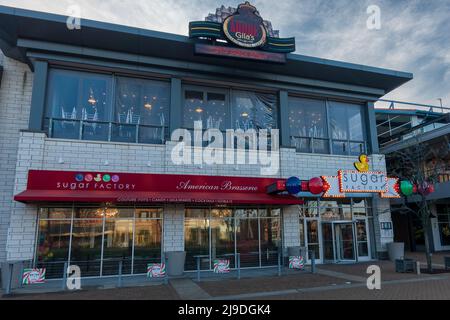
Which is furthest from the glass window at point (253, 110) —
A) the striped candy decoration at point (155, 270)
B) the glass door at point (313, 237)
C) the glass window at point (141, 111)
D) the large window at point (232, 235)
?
the striped candy decoration at point (155, 270)

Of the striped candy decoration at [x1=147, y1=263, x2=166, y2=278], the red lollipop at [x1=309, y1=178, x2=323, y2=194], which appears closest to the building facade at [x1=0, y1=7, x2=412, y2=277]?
the red lollipop at [x1=309, y1=178, x2=323, y2=194]

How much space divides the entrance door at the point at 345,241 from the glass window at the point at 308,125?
426 cm

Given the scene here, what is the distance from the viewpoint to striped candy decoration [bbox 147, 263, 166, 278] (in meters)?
12.3

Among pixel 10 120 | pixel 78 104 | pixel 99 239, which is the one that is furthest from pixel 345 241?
pixel 10 120

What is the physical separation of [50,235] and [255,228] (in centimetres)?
901

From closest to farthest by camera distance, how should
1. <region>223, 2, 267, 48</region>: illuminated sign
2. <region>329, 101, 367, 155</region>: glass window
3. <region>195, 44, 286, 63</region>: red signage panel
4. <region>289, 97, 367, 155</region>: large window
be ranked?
<region>195, 44, 286, 63</region>: red signage panel < <region>223, 2, 267, 48</region>: illuminated sign < <region>289, 97, 367, 155</region>: large window < <region>329, 101, 367, 155</region>: glass window

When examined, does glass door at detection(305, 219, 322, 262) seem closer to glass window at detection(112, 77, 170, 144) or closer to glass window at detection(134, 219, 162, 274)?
glass window at detection(134, 219, 162, 274)

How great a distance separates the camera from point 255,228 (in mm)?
16547

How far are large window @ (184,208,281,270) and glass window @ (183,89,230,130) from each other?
4299 mm

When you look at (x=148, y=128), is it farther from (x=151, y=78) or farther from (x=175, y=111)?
(x=151, y=78)

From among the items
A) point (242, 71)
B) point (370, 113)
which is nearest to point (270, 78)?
point (242, 71)

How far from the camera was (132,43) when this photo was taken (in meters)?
15.2

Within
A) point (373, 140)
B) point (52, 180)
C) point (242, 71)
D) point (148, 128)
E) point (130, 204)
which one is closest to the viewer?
point (52, 180)

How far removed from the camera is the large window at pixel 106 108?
1509cm
